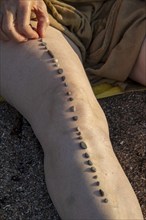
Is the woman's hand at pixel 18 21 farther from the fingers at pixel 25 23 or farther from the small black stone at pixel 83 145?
the small black stone at pixel 83 145

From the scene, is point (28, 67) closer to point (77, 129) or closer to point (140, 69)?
point (77, 129)

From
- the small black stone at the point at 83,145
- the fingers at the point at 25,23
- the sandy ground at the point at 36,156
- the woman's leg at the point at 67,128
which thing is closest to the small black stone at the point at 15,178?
the sandy ground at the point at 36,156

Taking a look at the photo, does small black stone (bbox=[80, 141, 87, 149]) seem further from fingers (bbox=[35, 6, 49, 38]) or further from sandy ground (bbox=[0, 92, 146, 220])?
fingers (bbox=[35, 6, 49, 38])

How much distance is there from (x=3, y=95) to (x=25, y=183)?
0.72 feet

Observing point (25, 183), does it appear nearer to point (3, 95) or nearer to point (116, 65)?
point (3, 95)

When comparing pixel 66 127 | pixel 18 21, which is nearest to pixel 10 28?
pixel 18 21

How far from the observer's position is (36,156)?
1334 mm

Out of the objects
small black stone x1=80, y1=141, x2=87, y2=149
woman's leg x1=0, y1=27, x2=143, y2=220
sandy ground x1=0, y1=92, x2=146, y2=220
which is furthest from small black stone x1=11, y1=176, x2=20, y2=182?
small black stone x1=80, y1=141, x2=87, y2=149

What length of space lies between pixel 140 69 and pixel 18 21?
0.34 metres

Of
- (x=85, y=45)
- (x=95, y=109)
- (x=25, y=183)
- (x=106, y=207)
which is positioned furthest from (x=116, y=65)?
(x=106, y=207)

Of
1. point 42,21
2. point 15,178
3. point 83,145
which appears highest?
point 42,21

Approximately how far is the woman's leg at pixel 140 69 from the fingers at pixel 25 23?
283 mm

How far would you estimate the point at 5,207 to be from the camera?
1229mm

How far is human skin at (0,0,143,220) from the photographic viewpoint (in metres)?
1.09
